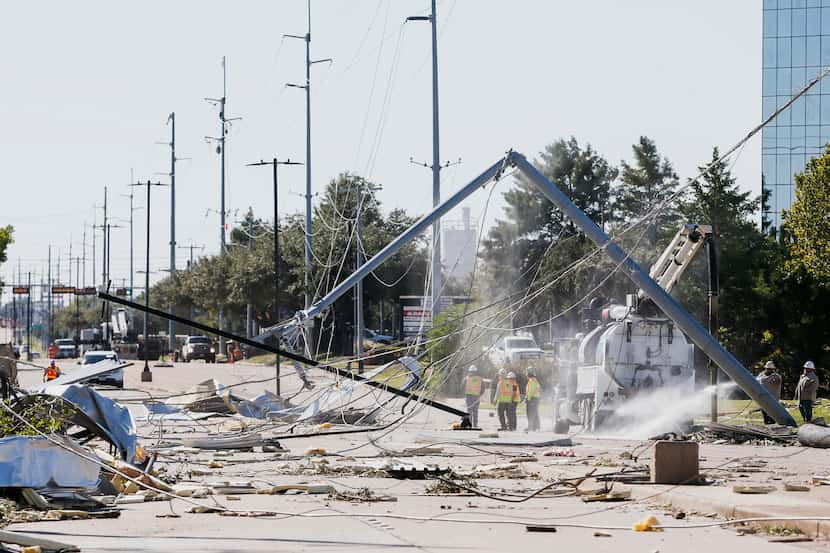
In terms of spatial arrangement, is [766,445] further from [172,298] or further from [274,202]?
[172,298]

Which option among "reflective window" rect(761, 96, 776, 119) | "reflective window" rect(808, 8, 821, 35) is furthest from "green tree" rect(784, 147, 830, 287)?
"reflective window" rect(808, 8, 821, 35)

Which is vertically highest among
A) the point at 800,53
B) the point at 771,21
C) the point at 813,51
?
the point at 771,21

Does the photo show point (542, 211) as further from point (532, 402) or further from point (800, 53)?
point (532, 402)

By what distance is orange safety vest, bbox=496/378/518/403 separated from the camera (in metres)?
29.1

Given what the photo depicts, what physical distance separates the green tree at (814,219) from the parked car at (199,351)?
55.0 meters

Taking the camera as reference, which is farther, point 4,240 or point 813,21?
point 813,21

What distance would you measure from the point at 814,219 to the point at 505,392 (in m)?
16.8

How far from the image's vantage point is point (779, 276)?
161ft

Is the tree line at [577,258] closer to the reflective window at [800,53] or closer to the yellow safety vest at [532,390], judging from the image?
the yellow safety vest at [532,390]

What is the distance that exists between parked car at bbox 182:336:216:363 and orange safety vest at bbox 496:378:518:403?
61745 millimetres

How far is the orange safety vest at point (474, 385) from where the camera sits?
3000 centimetres

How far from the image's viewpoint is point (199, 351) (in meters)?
90.4

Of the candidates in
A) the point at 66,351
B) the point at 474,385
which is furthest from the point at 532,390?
the point at 66,351

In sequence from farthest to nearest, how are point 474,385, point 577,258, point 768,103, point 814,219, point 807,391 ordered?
point 768,103 < point 577,258 < point 814,219 < point 474,385 < point 807,391
